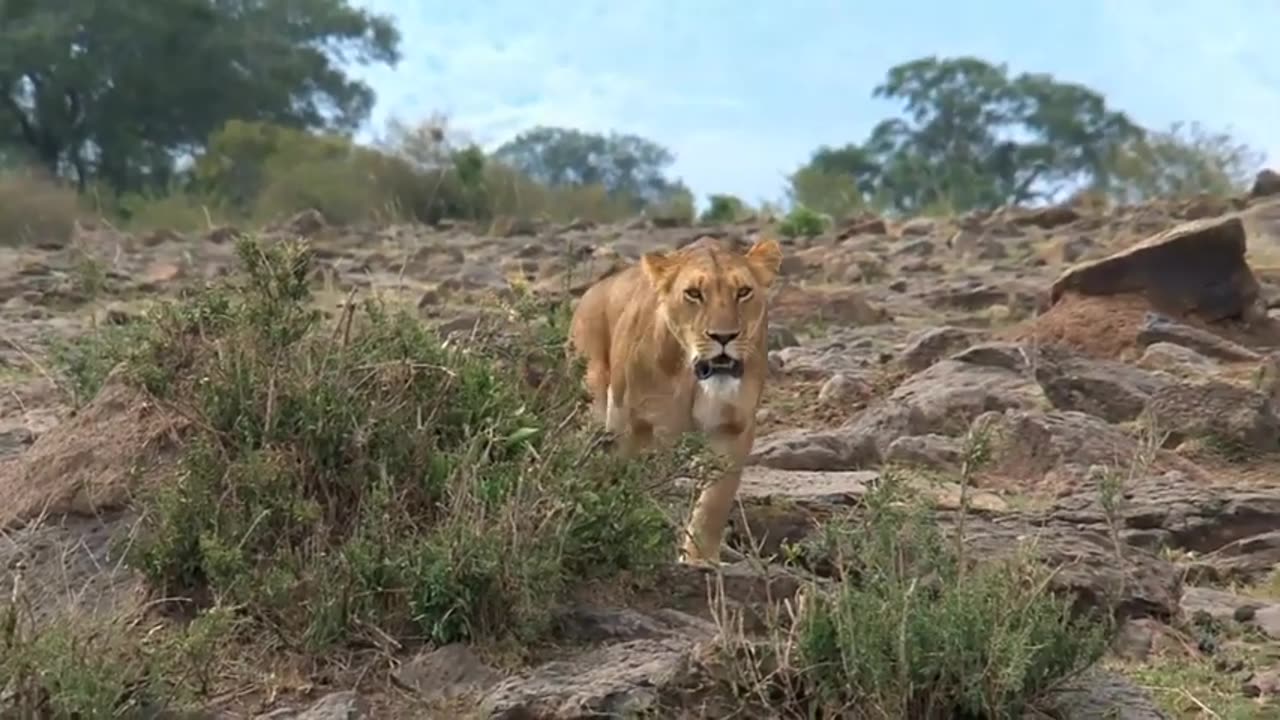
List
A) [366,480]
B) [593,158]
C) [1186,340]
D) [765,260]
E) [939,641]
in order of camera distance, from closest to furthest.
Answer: [939,641] < [366,480] < [765,260] < [1186,340] < [593,158]

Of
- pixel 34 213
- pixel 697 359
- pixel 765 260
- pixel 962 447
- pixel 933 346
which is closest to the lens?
pixel 697 359

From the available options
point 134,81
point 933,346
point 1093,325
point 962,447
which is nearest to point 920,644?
point 962,447

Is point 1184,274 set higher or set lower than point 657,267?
lower

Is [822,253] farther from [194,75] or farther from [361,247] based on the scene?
[194,75]

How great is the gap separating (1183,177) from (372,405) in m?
21.1

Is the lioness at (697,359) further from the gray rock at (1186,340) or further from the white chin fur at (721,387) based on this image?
the gray rock at (1186,340)

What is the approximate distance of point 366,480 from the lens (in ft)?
17.9

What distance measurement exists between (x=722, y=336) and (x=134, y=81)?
30.4 meters

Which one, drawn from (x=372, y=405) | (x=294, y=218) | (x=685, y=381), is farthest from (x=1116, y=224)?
(x=372, y=405)

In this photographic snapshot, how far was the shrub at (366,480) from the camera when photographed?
5.11 meters

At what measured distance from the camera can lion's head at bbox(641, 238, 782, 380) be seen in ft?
20.5

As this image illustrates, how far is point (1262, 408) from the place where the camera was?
8.47 m

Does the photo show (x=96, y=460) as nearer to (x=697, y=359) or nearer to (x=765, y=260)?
(x=697, y=359)

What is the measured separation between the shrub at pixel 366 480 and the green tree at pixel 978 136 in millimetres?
29426
